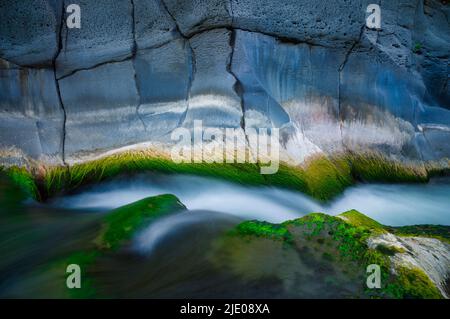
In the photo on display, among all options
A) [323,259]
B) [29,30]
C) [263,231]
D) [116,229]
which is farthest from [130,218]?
[29,30]

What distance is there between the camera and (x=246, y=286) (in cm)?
233

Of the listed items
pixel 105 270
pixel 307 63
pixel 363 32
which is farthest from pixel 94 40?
pixel 363 32

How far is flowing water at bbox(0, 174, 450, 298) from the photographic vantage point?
7.90 ft

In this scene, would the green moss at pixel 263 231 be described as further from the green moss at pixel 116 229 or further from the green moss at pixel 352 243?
the green moss at pixel 116 229

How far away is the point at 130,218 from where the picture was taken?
328cm

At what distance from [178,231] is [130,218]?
1.60 feet

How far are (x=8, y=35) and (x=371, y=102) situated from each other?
5550 mm

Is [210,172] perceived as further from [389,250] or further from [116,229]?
[389,250]

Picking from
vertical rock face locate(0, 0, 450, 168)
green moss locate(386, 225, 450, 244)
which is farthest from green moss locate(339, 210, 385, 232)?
vertical rock face locate(0, 0, 450, 168)

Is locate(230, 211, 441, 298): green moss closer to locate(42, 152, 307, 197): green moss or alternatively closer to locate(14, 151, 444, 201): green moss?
locate(14, 151, 444, 201): green moss

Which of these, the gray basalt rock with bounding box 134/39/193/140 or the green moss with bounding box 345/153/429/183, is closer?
the gray basalt rock with bounding box 134/39/193/140

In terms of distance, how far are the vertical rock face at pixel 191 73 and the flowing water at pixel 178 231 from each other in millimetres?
760

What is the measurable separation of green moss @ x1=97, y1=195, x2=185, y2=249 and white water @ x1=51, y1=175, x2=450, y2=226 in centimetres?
92

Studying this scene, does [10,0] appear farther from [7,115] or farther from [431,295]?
[431,295]
